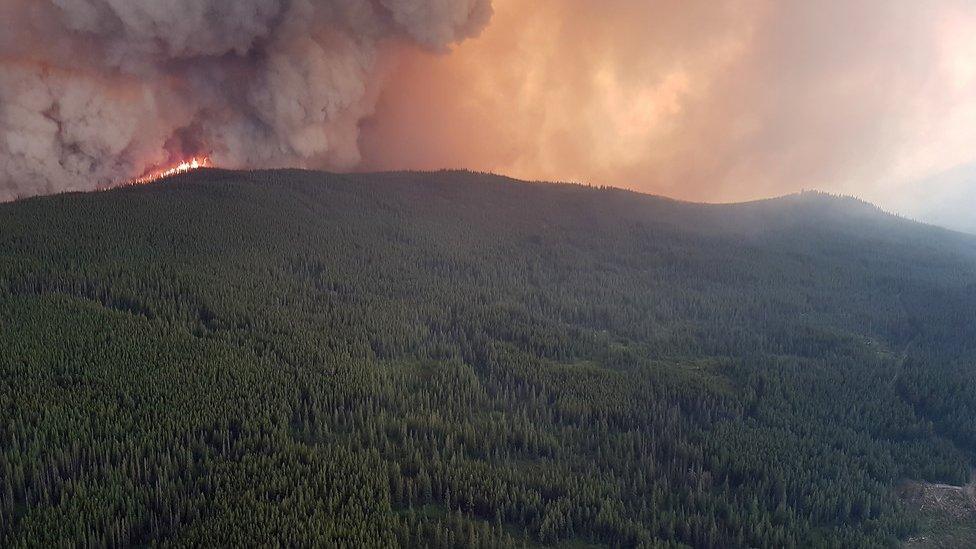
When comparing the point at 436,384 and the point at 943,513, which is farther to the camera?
the point at 436,384

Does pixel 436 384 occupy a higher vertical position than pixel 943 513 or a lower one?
higher

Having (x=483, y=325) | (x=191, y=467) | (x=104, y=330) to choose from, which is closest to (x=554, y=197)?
(x=483, y=325)

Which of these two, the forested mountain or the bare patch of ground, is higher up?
the forested mountain

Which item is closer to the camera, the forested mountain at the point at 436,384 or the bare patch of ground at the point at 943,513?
the forested mountain at the point at 436,384

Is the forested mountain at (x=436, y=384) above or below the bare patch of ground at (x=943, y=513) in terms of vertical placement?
above

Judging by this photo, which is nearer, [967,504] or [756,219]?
[967,504]

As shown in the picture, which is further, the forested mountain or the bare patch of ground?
the bare patch of ground

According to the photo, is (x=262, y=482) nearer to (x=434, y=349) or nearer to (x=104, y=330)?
(x=104, y=330)

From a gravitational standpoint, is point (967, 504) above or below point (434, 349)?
below
